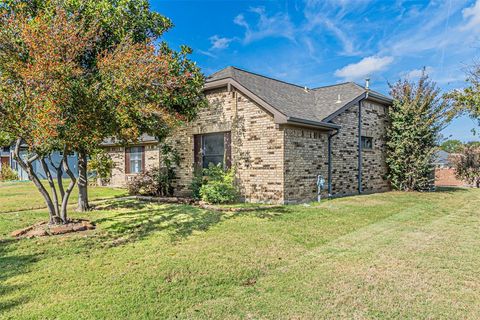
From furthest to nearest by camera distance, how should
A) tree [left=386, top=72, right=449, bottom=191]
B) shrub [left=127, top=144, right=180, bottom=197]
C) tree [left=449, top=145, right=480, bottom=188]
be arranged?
tree [left=449, top=145, right=480, bottom=188] → tree [left=386, top=72, right=449, bottom=191] → shrub [left=127, top=144, right=180, bottom=197]

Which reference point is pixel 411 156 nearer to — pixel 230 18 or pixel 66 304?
pixel 230 18

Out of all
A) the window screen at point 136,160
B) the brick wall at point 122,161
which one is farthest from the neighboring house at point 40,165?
the window screen at point 136,160

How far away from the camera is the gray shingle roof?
11844 mm

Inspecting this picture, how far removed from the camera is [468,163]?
65.8 ft

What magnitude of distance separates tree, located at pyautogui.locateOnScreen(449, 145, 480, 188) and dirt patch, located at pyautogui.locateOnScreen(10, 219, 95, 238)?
2165 centimetres

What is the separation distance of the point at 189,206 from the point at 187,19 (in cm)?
946

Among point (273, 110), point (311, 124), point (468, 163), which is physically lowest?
point (468, 163)

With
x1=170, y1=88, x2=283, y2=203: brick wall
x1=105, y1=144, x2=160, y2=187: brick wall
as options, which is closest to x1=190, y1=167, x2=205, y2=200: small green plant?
x1=170, y1=88, x2=283, y2=203: brick wall

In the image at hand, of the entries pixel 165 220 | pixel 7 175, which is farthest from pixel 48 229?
pixel 7 175

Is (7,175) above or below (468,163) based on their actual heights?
below

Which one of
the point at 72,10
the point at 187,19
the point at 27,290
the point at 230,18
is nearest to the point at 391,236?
the point at 27,290

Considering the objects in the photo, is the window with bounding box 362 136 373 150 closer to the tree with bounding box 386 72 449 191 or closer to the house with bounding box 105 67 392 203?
the house with bounding box 105 67 392 203

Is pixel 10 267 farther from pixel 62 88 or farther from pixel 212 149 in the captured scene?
pixel 212 149

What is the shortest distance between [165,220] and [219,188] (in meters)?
2.95
